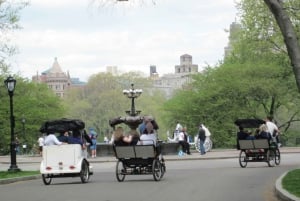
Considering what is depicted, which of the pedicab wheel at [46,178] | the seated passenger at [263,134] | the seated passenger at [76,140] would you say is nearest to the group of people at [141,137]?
the seated passenger at [76,140]

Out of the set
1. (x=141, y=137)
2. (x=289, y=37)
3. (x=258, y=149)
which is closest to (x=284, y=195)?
(x=289, y=37)

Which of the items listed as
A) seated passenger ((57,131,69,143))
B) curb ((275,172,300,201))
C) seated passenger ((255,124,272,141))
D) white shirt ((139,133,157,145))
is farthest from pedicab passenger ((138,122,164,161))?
seated passenger ((255,124,272,141))

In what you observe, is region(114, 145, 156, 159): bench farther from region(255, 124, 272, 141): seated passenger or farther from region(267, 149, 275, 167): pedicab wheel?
region(267, 149, 275, 167): pedicab wheel

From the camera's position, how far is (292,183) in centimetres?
1599

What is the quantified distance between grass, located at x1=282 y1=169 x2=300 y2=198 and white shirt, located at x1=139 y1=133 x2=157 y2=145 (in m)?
3.99

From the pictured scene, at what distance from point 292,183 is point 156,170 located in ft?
15.2

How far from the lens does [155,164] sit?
1936 cm

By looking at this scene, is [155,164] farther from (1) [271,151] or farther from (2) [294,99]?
(2) [294,99]

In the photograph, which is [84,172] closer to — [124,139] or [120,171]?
[120,171]

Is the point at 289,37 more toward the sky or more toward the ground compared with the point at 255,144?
more toward the sky

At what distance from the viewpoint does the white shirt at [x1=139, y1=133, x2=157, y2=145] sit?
19.6 metres

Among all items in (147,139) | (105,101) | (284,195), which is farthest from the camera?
(105,101)

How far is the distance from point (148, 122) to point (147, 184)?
7.38 ft

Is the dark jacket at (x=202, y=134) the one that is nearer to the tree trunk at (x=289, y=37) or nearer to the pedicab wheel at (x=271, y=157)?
the pedicab wheel at (x=271, y=157)
